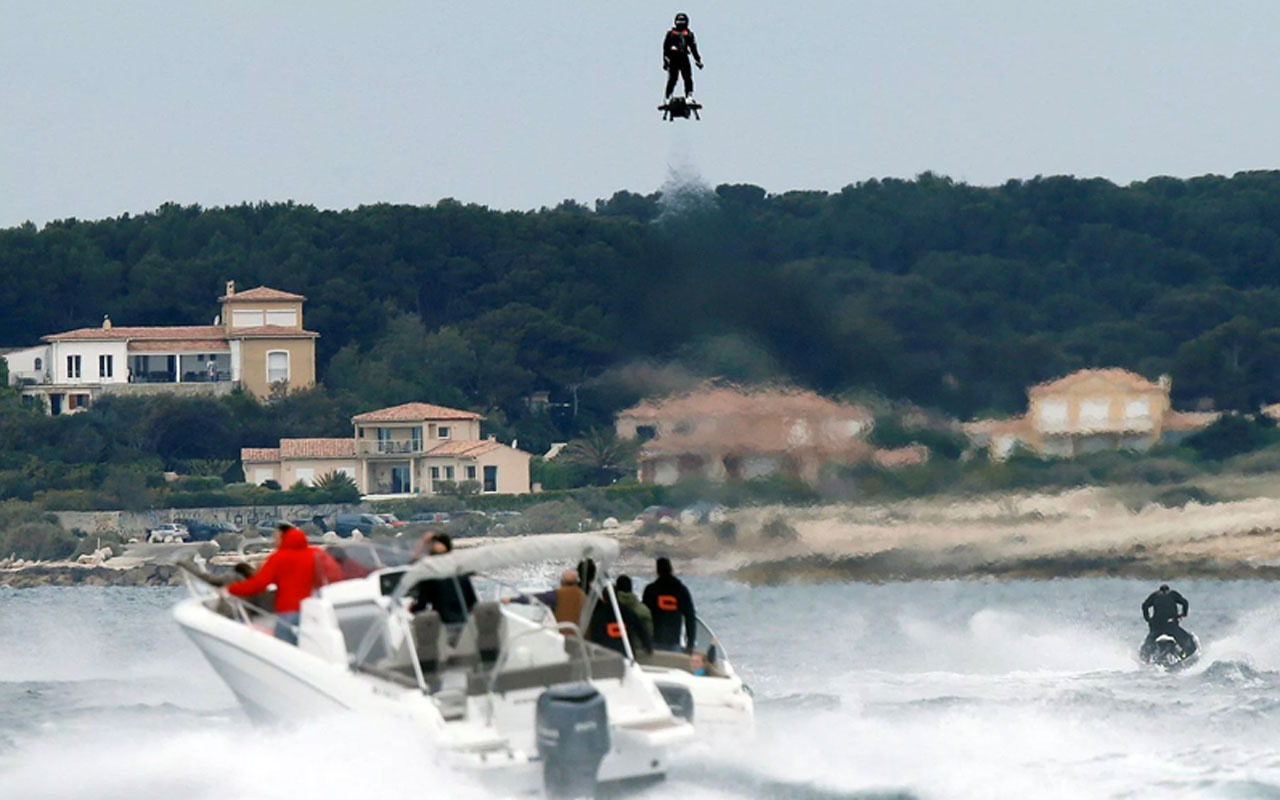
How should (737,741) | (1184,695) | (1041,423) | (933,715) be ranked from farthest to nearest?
(1041,423) < (1184,695) < (933,715) < (737,741)

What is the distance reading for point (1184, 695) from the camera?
25.2 metres

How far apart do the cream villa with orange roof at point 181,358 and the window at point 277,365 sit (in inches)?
1.6

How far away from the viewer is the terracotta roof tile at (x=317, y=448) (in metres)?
83.9

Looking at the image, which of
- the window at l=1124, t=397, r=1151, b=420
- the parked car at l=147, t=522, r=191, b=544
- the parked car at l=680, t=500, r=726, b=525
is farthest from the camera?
the parked car at l=147, t=522, r=191, b=544

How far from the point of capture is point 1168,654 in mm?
27938

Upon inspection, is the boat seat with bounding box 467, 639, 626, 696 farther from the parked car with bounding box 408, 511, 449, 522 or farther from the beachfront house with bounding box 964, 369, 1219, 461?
the parked car with bounding box 408, 511, 449, 522

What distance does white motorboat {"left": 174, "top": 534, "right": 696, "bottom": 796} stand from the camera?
17.5 metres

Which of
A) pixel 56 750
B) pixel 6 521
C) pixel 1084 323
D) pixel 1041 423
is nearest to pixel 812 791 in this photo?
pixel 56 750

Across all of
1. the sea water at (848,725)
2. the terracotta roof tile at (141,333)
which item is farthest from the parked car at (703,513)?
the terracotta roof tile at (141,333)

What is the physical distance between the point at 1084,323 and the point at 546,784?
103ft

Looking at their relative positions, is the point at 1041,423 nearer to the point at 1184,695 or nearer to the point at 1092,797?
the point at 1184,695

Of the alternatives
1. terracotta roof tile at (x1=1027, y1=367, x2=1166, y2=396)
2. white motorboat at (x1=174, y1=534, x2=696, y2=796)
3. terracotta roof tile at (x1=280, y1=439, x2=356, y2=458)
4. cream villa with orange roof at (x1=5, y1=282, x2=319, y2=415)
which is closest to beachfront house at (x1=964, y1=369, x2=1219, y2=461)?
terracotta roof tile at (x1=1027, y1=367, x2=1166, y2=396)

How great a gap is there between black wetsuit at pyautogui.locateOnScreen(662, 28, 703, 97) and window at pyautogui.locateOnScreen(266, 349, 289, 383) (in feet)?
244

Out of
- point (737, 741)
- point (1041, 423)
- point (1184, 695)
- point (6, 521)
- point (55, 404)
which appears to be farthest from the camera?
point (55, 404)
